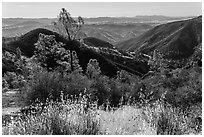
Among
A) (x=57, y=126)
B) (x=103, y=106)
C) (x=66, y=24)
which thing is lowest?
(x=103, y=106)

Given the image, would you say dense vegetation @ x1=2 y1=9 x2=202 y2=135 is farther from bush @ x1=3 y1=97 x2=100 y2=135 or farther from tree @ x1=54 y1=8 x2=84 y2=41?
tree @ x1=54 y1=8 x2=84 y2=41

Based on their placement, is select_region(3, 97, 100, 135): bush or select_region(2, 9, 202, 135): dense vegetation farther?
select_region(2, 9, 202, 135): dense vegetation

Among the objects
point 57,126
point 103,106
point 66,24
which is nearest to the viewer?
point 57,126

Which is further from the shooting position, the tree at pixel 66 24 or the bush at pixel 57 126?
the tree at pixel 66 24

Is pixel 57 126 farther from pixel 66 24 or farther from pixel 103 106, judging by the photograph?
pixel 66 24

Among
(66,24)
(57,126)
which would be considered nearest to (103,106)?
(57,126)

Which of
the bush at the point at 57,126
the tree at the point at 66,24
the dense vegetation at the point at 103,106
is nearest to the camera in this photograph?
the bush at the point at 57,126

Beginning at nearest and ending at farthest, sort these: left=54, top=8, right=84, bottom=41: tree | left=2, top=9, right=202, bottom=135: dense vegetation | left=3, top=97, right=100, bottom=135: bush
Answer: left=3, top=97, right=100, bottom=135: bush
left=2, top=9, right=202, bottom=135: dense vegetation
left=54, top=8, right=84, bottom=41: tree

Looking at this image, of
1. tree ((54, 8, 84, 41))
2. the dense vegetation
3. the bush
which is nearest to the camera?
the bush

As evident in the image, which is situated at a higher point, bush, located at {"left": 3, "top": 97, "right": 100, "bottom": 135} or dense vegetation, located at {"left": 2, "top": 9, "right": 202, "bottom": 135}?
bush, located at {"left": 3, "top": 97, "right": 100, "bottom": 135}

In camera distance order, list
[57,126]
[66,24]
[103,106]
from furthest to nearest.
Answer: [66,24]
[103,106]
[57,126]

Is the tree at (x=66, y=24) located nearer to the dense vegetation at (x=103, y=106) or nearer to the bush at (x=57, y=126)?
the dense vegetation at (x=103, y=106)

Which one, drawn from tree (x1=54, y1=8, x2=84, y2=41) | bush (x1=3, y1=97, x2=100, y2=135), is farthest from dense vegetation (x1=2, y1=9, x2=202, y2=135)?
tree (x1=54, y1=8, x2=84, y2=41)

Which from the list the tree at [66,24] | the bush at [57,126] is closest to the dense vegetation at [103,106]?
the bush at [57,126]
